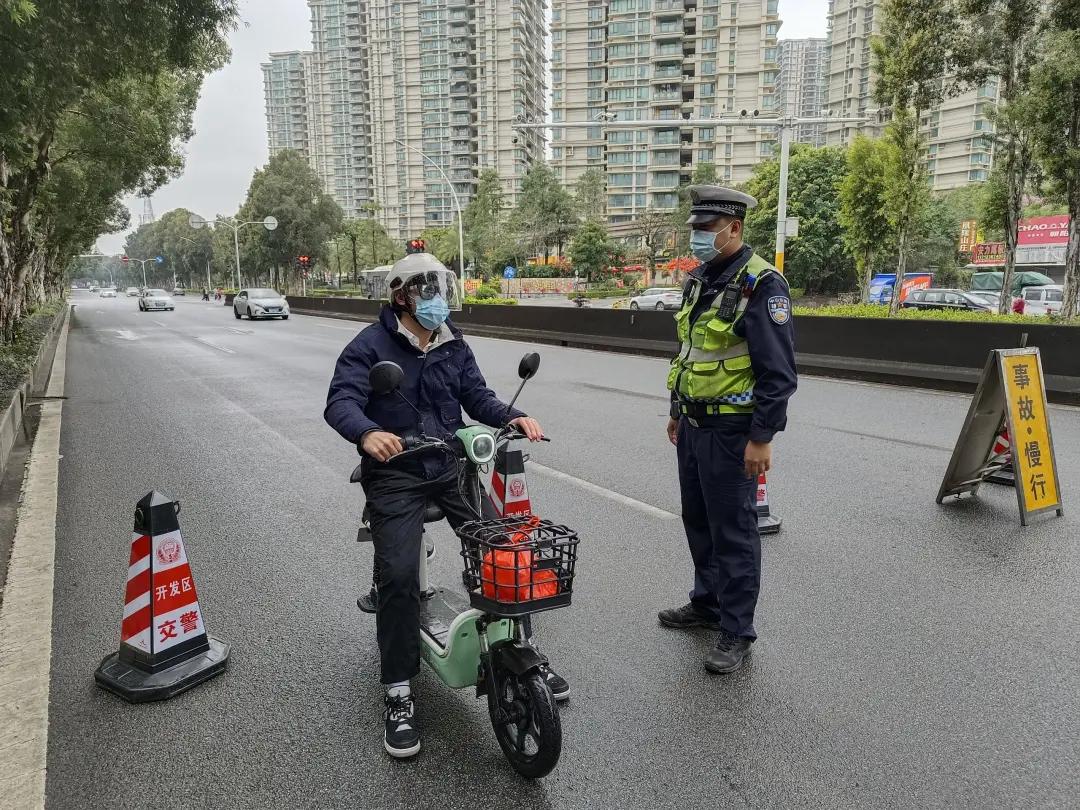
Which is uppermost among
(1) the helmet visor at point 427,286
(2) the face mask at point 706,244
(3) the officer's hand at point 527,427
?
(2) the face mask at point 706,244

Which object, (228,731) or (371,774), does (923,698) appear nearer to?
(371,774)

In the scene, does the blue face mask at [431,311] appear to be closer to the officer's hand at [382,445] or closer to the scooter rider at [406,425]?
the scooter rider at [406,425]

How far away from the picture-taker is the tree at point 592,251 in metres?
59.4

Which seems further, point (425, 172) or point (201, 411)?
point (425, 172)

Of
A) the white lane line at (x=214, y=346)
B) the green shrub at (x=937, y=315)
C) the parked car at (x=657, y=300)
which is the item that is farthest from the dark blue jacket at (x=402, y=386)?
the parked car at (x=657, y=300)

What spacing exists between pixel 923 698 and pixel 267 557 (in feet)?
12.2

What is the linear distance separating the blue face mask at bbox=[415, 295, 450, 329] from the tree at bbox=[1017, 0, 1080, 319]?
15.3 meters

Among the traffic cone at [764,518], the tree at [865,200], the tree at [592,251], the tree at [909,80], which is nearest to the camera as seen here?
the traffic cone at [764,518]

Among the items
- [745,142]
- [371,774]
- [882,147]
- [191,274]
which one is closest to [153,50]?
[371,774]

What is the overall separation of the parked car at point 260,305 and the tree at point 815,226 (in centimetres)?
2759

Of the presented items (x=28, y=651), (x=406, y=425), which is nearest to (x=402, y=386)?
(x=406, y=425)

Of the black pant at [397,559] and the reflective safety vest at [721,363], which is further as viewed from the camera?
the reflective safety vest at [721,363]

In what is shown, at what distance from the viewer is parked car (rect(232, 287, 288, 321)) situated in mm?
33062

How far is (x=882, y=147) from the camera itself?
19016mm
